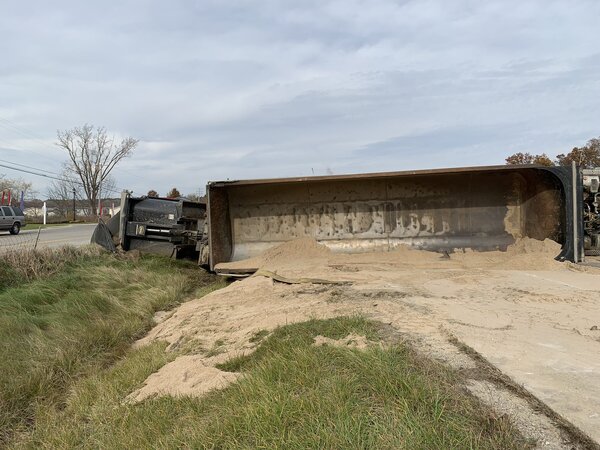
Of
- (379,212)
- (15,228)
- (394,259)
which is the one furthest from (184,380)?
(15,228)

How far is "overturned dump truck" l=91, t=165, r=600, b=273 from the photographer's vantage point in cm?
736

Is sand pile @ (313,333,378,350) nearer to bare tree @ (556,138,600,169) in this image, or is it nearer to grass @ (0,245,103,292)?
grass @ (0,245,103,292)

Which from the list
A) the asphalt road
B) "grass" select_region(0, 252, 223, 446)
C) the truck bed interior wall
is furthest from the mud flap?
the truck bed interior wall

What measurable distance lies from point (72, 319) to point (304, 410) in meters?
4.23

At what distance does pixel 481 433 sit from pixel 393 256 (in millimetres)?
5476

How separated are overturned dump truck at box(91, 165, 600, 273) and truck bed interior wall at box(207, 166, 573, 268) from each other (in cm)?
2

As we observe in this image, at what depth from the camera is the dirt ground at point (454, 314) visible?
8.27 feet

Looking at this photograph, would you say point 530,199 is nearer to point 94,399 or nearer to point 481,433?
point 481,433

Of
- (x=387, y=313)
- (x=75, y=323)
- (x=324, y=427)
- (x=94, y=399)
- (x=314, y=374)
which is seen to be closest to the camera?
(x=324, y=427)

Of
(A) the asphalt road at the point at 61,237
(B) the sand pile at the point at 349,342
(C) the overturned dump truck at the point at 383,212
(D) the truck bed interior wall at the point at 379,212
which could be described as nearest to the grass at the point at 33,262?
(A) the asphalt road at the point at 61,237

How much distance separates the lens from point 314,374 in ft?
9.08

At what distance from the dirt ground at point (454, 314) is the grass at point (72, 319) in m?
0.59

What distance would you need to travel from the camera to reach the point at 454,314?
4.15 meters

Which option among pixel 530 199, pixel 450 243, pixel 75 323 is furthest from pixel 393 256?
pixel 75 323
